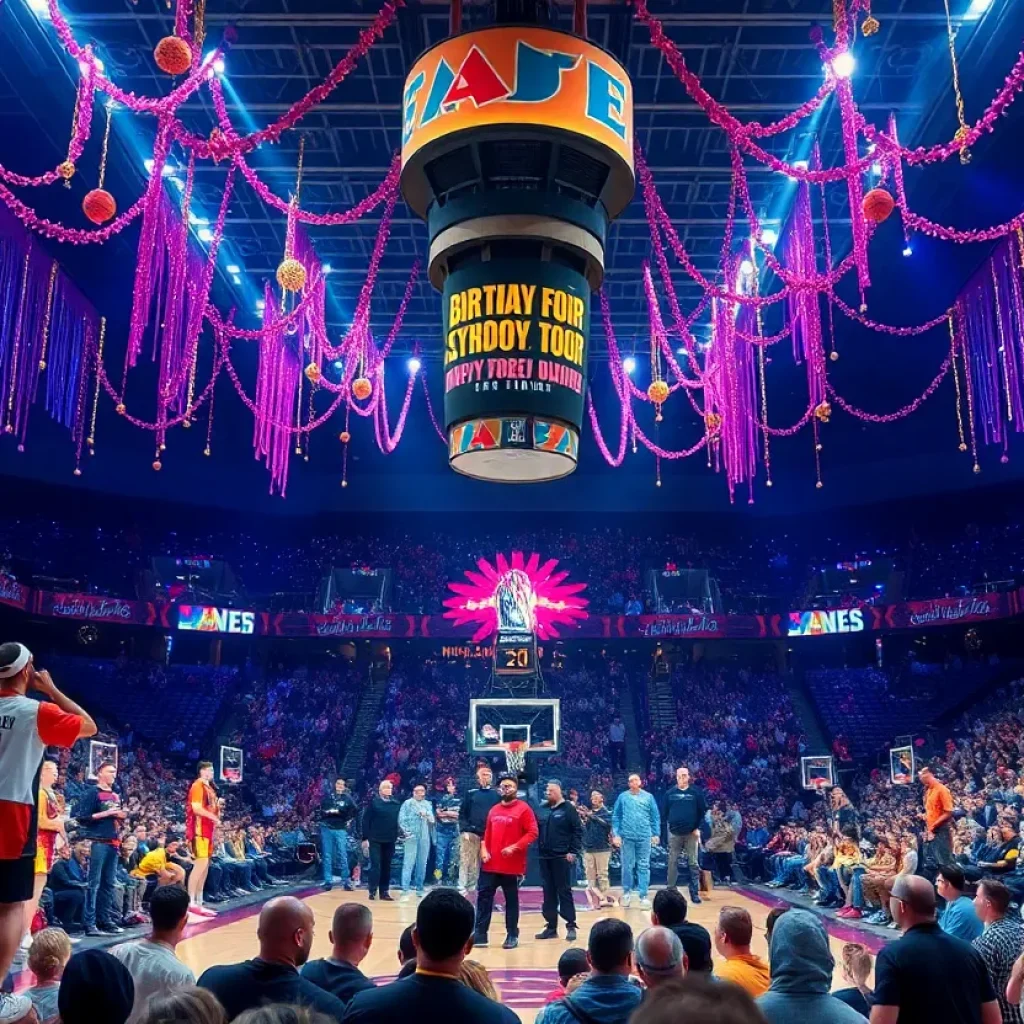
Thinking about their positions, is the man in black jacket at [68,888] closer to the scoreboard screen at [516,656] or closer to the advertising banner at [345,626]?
the scoreboard screen at [516,656]

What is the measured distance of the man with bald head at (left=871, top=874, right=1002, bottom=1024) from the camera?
3992mm

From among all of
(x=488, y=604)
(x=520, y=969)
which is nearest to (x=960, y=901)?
(x=520, y=969)

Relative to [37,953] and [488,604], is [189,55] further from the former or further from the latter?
[488,604]

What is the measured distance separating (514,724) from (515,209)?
15.4 m

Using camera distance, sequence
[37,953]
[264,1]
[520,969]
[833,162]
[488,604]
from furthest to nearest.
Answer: [488,604] < [833,162] < [264,1] < [520,969] < [37,953]

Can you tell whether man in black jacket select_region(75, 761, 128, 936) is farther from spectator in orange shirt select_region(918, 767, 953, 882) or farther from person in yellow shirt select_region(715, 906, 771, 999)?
spectator in orange shirt select_region(918, 767, 953, 882)

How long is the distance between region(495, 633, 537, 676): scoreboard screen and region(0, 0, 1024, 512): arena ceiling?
8.42 meters

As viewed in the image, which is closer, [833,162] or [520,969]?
[520,969]

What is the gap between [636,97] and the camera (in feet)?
50.6

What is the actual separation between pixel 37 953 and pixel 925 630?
99.3 ft

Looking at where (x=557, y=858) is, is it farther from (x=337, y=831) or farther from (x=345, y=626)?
(x=345, y=626)

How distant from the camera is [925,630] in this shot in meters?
30.7

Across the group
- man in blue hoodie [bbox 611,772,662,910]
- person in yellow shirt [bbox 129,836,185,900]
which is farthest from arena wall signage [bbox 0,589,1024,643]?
person in yellow shirt [bbox 129,836,185,900]

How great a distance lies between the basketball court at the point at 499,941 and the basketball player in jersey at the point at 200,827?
57cm
